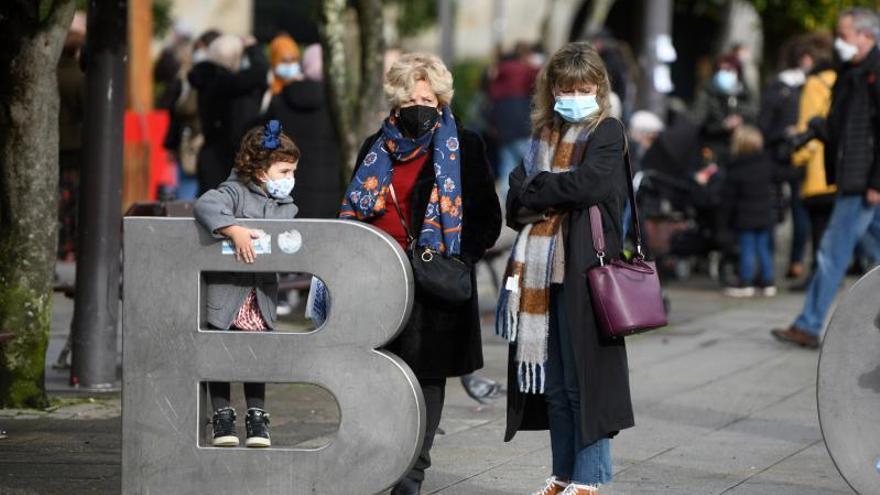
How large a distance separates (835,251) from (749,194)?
11.9 feet

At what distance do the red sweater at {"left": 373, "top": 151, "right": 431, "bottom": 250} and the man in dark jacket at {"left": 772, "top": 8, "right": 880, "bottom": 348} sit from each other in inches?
189

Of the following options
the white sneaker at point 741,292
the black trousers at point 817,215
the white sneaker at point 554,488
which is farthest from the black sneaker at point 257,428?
the white sneaker at point 741,292

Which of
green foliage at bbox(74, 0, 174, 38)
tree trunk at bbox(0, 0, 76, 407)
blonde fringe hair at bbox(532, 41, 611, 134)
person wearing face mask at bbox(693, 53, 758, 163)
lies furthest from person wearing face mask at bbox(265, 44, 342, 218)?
green foliage at bbox(74, 0, 174, 38)

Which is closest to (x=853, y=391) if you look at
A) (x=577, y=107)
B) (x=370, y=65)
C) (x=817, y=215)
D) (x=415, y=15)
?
(x=577, y=107)

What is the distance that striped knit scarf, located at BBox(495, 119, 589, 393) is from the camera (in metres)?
6.07

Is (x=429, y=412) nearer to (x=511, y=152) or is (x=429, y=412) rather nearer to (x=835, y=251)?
(x=835, y=251)

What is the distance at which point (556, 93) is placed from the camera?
611 cm

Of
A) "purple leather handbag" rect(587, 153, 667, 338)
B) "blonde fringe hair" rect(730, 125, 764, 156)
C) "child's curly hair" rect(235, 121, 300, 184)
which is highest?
"blonde fringe hair" rect(730, 125, 764, 156)

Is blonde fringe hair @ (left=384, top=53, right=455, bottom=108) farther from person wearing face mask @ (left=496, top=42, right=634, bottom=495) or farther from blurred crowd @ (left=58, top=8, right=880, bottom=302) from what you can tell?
blurred crowd @ (left=58, top=8, right=880, bottom=302)

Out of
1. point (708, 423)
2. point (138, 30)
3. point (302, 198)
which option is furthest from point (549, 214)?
point (138, 30)

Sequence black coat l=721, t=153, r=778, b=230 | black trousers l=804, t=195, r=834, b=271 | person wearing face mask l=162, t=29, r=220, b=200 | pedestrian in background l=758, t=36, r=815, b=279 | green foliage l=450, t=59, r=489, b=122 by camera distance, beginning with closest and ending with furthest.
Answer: person wearing face mask l=162, t=29, r=220, b=200 < black trousers l=804, t=195, r=834, b=271 < black coat l=721, t=153, r=778, b=230 < pedestrian in background l=758, t=36, r=815, b=279 < green foliage l=450, t=59, r=489, b=122

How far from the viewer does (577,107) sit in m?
6.05

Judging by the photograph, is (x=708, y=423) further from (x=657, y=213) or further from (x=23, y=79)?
(x=657, y=213)

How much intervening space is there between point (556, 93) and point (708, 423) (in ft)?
9.05
